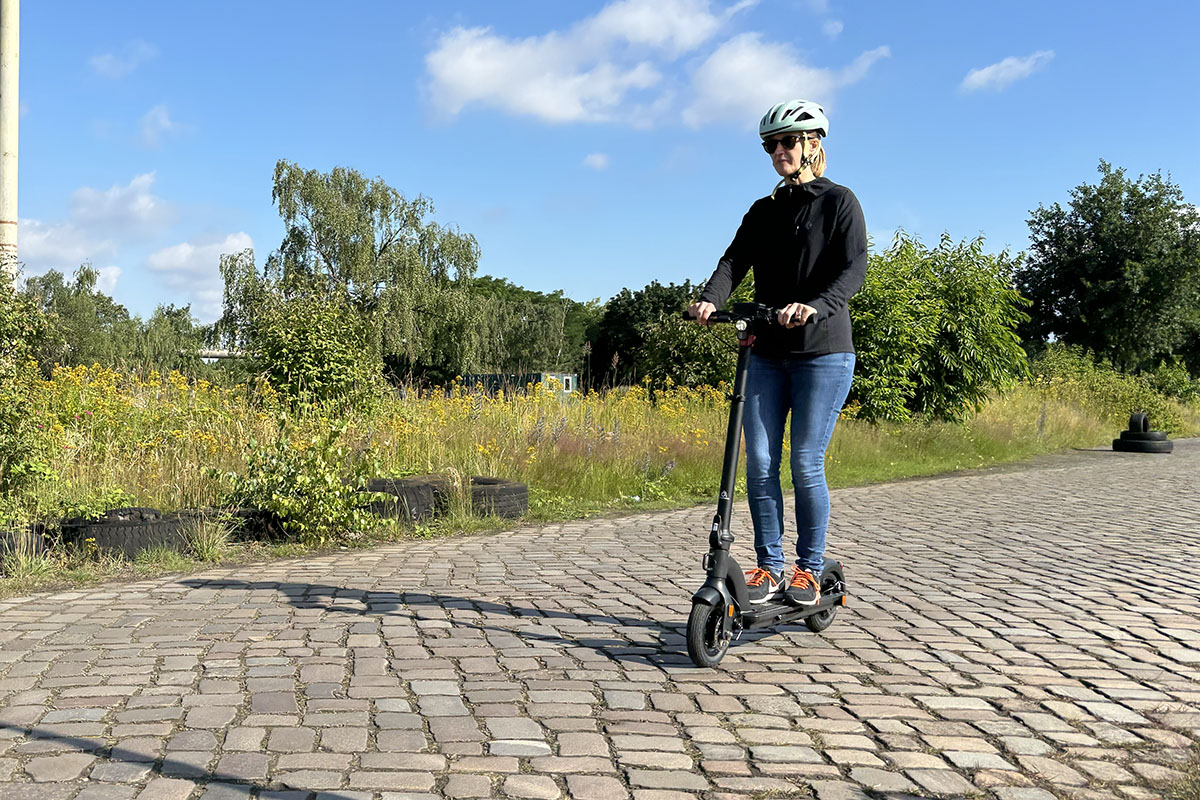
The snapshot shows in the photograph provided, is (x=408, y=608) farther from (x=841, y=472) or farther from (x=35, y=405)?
(x=841, y=472)

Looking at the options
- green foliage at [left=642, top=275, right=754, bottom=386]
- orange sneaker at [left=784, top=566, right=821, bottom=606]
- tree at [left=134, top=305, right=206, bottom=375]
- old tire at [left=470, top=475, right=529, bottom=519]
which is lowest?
orange sneaker at [left=784, top=566, right=821, bottom=606]

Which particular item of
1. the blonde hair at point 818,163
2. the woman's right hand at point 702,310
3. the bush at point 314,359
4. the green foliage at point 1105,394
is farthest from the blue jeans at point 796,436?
the green foliage at point 1105,394

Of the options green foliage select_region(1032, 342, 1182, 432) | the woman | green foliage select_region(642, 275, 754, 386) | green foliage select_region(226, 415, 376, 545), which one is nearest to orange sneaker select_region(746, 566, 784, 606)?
the woman

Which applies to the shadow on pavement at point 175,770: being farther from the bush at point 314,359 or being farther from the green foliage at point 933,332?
the green foliage at point 933,332

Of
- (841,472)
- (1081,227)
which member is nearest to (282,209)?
(1081,227)

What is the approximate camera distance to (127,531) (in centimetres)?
688

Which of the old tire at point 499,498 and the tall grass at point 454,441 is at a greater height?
the tall grass at point 454,441

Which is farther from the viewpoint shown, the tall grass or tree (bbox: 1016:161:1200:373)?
tree (bbox: 1016:161:1200:373)

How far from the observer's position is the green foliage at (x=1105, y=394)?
2617 cm

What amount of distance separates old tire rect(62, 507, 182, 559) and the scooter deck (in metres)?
4.42

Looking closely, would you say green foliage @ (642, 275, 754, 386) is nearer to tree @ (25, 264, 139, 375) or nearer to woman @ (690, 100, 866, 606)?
woman @ (690, 100, 866, 606)

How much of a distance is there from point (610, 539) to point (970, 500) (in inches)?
197

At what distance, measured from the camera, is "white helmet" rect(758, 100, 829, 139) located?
4551mm

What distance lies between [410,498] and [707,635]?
4.79 metres
